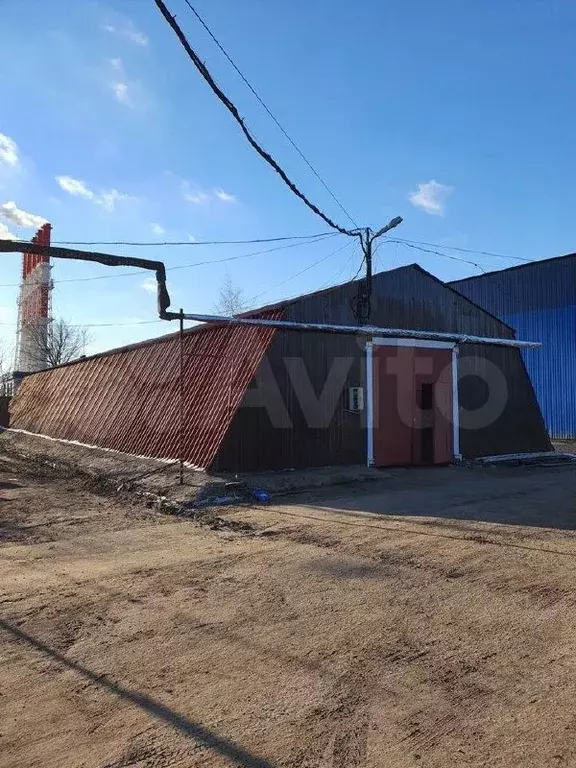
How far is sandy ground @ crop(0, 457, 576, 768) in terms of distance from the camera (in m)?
3.12

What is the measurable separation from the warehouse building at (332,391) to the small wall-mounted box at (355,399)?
0.10 ft

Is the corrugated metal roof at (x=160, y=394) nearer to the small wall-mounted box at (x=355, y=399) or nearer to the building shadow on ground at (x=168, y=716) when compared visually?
the small wall-mounted box at (x=355, y=399)

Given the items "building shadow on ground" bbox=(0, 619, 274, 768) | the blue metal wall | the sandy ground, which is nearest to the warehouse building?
the sandy ground

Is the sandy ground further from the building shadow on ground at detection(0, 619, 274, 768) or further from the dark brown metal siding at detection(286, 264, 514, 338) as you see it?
the dark brown metal siding at detection(286, 264, 514, 338)

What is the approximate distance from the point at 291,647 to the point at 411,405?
12.5m

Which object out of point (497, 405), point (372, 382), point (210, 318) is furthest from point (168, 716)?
point (497, 405)

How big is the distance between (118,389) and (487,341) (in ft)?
39.2

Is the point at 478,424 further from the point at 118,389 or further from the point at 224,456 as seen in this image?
the point at 118,389

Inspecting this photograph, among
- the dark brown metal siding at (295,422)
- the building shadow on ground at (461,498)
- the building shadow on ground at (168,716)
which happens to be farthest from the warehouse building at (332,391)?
the building shadow on ground at (168,716)

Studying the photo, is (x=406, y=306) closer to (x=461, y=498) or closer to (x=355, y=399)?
(x=355, y=399)

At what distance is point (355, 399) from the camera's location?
15070 millimetres

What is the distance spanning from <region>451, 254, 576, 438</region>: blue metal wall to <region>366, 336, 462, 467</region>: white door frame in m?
11.7

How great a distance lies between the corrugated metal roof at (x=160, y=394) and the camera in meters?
14.0

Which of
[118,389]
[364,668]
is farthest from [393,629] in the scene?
[118,389]
